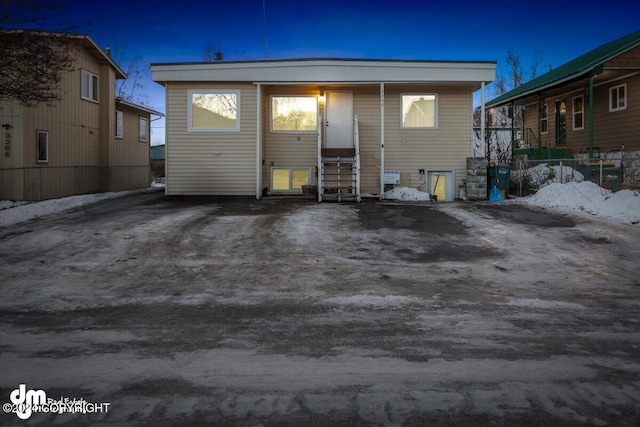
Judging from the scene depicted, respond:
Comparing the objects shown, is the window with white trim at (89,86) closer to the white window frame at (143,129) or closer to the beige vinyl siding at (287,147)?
the white window frame at (143,129)

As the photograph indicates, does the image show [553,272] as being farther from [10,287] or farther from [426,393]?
[10,287]

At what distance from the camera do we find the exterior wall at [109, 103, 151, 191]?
22.9m

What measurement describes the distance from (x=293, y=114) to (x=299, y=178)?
2.31m

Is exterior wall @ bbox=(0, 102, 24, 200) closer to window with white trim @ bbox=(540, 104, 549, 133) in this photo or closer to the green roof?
the green roof

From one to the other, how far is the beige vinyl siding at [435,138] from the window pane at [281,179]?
3.64 metres

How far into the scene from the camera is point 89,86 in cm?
2086

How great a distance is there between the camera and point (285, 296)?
6090mm

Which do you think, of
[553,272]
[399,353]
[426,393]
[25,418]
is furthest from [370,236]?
[25,418]

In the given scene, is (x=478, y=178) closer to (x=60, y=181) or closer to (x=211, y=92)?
(x=211, y=92)

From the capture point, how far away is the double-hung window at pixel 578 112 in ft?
70.8

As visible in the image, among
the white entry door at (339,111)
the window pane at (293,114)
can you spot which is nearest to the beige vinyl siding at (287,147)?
the window pane at (293,114)

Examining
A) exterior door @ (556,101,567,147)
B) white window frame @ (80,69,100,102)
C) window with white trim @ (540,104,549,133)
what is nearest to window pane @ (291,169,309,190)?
white window frame @ (80,69,100,102)

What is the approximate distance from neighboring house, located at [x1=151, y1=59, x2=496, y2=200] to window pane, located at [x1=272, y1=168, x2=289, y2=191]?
0.04 metres

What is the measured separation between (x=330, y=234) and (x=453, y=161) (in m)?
8.36
